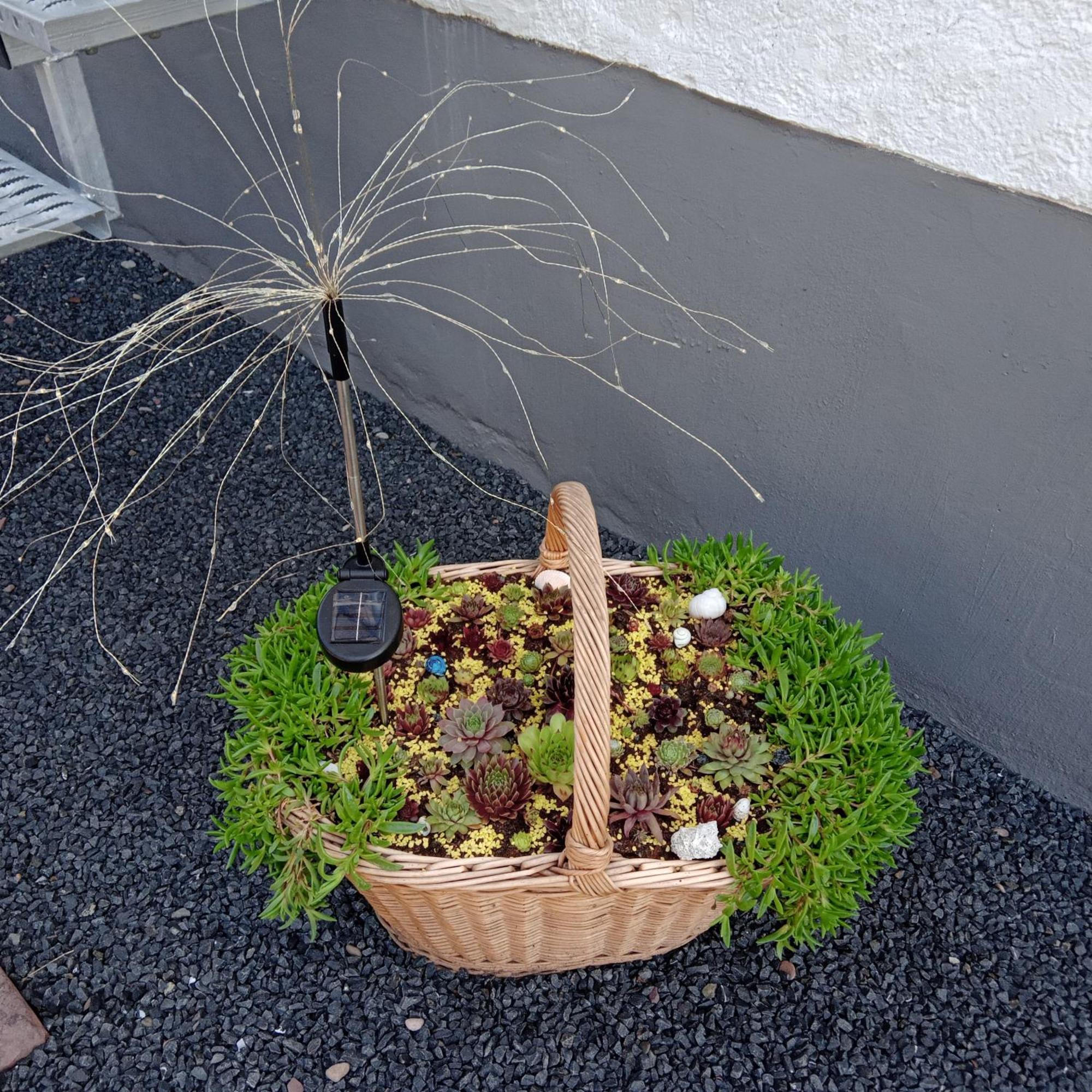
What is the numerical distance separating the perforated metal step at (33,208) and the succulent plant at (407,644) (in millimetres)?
1259

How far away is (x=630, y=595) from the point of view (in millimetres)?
1821

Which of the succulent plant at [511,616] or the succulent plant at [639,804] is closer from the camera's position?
the succulent plant at [639,804]

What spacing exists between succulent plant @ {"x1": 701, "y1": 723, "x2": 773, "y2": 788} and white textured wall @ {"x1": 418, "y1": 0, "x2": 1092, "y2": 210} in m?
0.98

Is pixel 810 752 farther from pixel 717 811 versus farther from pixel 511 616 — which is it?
pixel 511 616

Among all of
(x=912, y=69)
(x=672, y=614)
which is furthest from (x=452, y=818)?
(x=912, y=69)

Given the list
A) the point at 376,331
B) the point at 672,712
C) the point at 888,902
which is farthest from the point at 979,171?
the point at 376,331

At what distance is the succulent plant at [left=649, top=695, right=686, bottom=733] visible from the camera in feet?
5.32

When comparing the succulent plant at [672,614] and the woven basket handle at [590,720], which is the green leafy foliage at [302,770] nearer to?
the woven basket handle at [590,720]

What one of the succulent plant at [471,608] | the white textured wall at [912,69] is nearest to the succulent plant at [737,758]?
the succulent plant at [471,608]

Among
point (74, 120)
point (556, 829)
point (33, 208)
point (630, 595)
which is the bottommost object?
point (556, 829)

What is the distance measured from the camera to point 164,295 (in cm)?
335

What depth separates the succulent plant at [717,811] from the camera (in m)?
1.50

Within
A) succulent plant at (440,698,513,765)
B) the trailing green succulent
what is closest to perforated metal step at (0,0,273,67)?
the trailing green succulent

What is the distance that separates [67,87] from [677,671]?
2.42 metres
